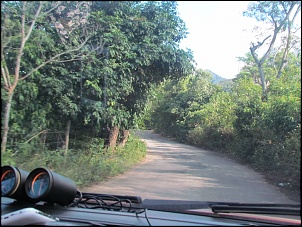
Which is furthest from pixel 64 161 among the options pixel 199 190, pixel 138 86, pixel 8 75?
pixel 138 86

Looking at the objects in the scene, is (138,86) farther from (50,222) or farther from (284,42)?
(50,222)

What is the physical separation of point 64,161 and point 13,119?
1.36 meters

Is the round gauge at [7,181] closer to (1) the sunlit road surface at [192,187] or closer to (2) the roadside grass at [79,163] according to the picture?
(2) the roadside grass at [79,163]

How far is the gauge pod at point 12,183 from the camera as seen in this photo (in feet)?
10.0

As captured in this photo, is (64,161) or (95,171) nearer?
(64,161)

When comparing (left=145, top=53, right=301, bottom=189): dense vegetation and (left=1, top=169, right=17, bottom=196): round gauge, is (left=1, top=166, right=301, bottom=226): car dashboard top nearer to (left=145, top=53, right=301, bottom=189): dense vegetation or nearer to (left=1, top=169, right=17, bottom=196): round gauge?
(left=1, top=169, right=17, bottom=196): round gauge

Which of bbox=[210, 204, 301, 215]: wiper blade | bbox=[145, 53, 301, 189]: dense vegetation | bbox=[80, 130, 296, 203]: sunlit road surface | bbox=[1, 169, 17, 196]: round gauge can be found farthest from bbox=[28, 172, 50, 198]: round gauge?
bbox=[80, 130, 296, 203]: sunlit road surface

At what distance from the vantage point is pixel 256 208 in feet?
10.5

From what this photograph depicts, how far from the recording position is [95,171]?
23.6 feet

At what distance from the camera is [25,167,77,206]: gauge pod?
300cm

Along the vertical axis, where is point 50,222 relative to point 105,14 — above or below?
below

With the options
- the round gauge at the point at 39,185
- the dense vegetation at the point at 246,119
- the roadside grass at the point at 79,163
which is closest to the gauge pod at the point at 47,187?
the round gauge at the point at 39,185

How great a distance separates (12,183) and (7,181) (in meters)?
0.12

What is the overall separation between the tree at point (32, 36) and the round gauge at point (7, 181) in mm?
630
